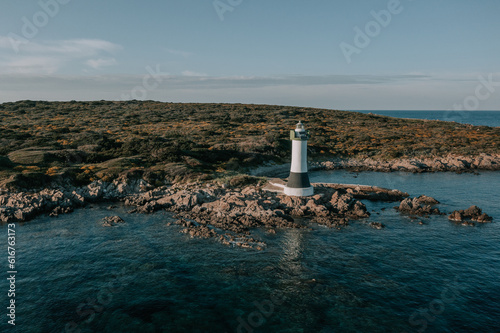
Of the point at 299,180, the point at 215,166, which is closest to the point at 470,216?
the point at 299,180

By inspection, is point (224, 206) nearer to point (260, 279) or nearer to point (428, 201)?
point (260, 279)

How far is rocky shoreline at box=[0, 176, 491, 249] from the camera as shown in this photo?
1160 inches

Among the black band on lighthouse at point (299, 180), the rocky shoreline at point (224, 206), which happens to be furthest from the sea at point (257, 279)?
the black band on lighthouse at point (299, 180)

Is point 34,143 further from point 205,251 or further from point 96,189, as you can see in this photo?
point 205,251

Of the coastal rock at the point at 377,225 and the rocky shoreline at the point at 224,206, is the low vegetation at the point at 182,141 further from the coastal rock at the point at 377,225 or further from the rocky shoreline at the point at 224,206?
the coastal rock at the point at 377,225

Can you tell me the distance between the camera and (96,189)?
38.1 metres

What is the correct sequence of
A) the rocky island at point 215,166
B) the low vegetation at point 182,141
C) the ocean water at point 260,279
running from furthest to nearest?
the low vegetation at point 182,141 < the rocky island at point 215,166 < the ocean water at point 260,279

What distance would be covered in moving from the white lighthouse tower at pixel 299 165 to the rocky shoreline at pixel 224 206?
101cm

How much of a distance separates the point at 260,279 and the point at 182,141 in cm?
4789

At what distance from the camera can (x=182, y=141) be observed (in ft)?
210

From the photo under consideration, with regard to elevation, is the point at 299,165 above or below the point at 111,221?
above

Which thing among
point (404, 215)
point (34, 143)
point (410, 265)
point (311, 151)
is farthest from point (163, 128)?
point (410, 265)

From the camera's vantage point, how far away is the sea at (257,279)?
16266 mm

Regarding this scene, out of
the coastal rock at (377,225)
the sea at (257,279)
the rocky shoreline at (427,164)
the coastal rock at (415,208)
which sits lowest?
the sea at (257,279)
